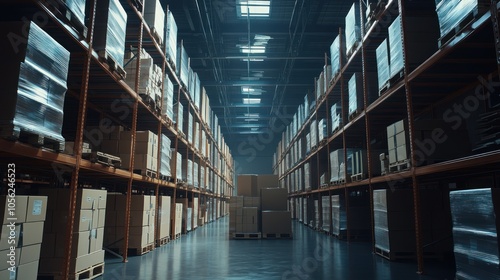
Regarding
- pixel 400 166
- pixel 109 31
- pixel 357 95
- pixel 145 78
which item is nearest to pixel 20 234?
pixel 109 31

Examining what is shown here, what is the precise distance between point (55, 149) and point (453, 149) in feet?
16.9

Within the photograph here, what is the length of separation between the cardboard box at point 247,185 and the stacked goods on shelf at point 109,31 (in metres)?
6.76

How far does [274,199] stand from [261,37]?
18.3ft

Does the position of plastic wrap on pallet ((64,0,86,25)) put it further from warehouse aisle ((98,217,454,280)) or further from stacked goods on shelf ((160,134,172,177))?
stacked goods on shelf ((160,134,172,177))

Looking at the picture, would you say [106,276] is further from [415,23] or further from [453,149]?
[415,23]

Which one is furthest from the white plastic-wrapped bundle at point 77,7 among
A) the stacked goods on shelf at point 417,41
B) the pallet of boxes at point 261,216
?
the pallet of boxes at point 261,216

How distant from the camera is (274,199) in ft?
33.4

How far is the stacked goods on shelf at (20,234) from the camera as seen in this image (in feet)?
9.74

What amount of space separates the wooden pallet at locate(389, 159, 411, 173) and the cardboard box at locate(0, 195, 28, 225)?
15.8 ft

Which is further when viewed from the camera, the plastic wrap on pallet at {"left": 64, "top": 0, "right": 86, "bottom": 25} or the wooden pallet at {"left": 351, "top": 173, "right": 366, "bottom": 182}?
the wooden pallet at {"left": 351, "top": 173, "right": 366, "bottom": 182}

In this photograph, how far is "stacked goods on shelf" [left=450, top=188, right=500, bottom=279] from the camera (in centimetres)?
329

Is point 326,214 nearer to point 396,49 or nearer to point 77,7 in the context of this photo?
point 396,49

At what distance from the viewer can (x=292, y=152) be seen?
17.3 metres

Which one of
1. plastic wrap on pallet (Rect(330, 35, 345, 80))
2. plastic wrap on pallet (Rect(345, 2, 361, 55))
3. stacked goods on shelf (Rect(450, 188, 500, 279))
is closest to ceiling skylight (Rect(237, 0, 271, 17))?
plastic wrap on pallet (Rect(330, 35, 345, 80))
